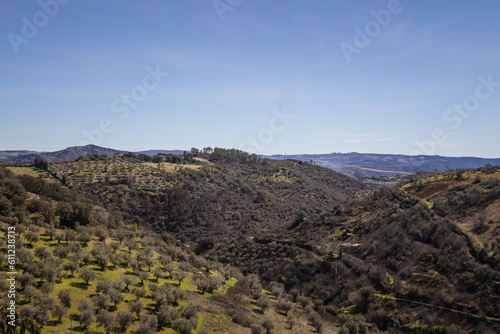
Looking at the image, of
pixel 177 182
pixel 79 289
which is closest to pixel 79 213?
pixel 79 289

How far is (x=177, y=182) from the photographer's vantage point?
317ft

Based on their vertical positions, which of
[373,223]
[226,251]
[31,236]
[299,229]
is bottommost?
[226,251]

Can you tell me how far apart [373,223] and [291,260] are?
46.8 feet

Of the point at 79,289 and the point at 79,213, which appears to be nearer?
the point at 79,289

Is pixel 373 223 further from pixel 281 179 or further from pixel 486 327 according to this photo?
pixel 281 179

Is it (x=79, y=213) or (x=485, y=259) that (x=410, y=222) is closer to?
(x=485, y=259)

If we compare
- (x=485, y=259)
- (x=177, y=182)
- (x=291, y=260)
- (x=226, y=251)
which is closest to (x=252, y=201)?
(x=177, y=182)

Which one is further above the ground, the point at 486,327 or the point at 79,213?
the point at 79,213

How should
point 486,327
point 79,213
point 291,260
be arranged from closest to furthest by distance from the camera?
1. point 486,327
2. point 79,213
3. point 291,260

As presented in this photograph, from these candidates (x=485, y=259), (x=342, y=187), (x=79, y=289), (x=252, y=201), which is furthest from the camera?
(x=342, y=187)

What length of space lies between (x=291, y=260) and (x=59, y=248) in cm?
3131

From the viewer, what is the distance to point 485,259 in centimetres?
2505

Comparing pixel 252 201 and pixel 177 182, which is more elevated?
pixel 177 182

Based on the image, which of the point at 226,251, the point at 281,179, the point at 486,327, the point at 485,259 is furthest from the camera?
the point at 281,179
